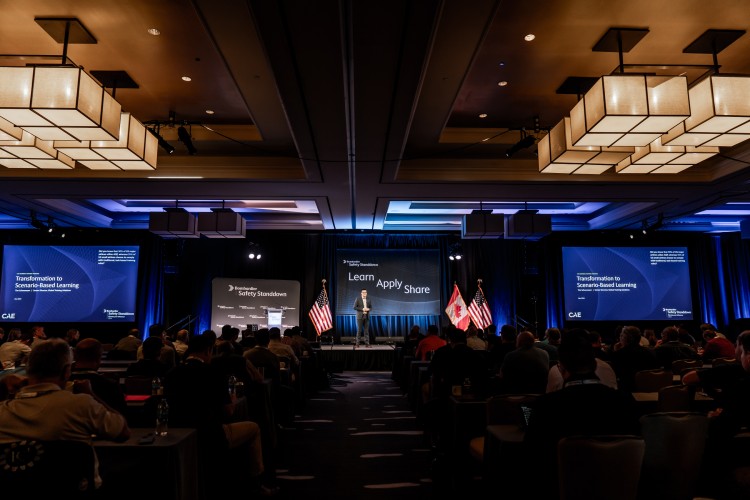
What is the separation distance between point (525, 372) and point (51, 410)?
356 cm

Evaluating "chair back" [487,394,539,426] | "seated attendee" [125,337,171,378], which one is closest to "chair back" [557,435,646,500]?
Result: "chair back" [487,394,539,426]

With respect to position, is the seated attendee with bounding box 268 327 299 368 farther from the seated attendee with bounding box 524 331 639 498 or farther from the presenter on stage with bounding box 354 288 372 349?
the presenter on stage with bounding box 354 288 372 349

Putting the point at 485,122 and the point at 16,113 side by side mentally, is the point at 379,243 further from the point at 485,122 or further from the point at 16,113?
the point at 16,113

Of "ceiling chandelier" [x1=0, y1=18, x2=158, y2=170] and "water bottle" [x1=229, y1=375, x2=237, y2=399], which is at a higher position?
"ceiling chandelier" [x1=0, y1=18, x2=158, y2=170]

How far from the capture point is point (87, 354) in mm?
3166

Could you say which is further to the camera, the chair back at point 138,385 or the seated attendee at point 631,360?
the seated attendee at point 631,360

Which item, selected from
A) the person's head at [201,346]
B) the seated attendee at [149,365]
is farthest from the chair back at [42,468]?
the seated attendee at [149,365]

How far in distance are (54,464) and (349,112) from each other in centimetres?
445

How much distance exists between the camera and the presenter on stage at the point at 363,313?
1276 cm

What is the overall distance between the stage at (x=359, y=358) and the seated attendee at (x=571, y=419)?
→ 979cm

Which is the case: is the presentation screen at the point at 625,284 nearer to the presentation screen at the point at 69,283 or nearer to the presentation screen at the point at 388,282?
the presentation screen at the point at 388,282

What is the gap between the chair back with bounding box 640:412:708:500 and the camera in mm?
2484

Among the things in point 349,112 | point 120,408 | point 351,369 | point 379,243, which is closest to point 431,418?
point 120,408

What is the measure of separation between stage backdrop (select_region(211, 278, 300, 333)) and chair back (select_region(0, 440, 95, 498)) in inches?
449
